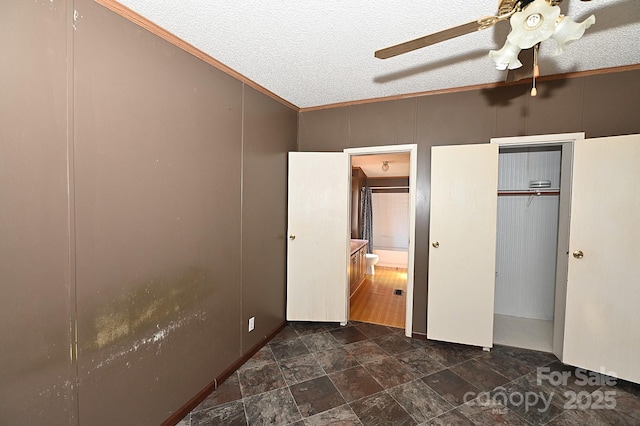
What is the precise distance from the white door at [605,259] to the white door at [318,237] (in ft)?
6.64

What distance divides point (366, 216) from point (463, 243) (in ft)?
13.1

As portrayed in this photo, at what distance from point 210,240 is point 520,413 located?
2.50m

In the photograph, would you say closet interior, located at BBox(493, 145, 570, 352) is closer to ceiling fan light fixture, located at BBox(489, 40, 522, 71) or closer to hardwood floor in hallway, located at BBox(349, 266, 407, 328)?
hardwood floor in hallway, located at BBox(349, 266, 407, 328)

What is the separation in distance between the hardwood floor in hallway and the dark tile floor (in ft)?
1.86

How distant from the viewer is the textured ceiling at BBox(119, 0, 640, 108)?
1465 millimetres

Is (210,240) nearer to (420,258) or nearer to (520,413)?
(420,258)

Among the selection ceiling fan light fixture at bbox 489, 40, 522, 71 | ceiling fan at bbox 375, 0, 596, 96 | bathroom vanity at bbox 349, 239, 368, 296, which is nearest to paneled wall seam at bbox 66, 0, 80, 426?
ceiling fan at bbox 375, 0, 596, 96

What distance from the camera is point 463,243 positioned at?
256 cm

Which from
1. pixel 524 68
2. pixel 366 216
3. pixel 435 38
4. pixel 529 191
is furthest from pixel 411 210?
pixel 366 216

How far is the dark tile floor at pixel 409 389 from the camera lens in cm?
175

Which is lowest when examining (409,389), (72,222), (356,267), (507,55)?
(409,389)

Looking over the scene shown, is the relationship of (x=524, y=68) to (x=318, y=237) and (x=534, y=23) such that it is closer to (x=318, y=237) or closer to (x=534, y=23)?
(x=534, y=23)

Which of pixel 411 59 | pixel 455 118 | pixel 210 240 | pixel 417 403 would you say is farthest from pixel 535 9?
pixel 417 403

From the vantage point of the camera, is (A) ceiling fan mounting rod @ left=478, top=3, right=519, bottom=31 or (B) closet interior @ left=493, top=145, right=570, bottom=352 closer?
(A) ceiling fan mounting rod @ left=478, top=3, right=519, bottom=31
